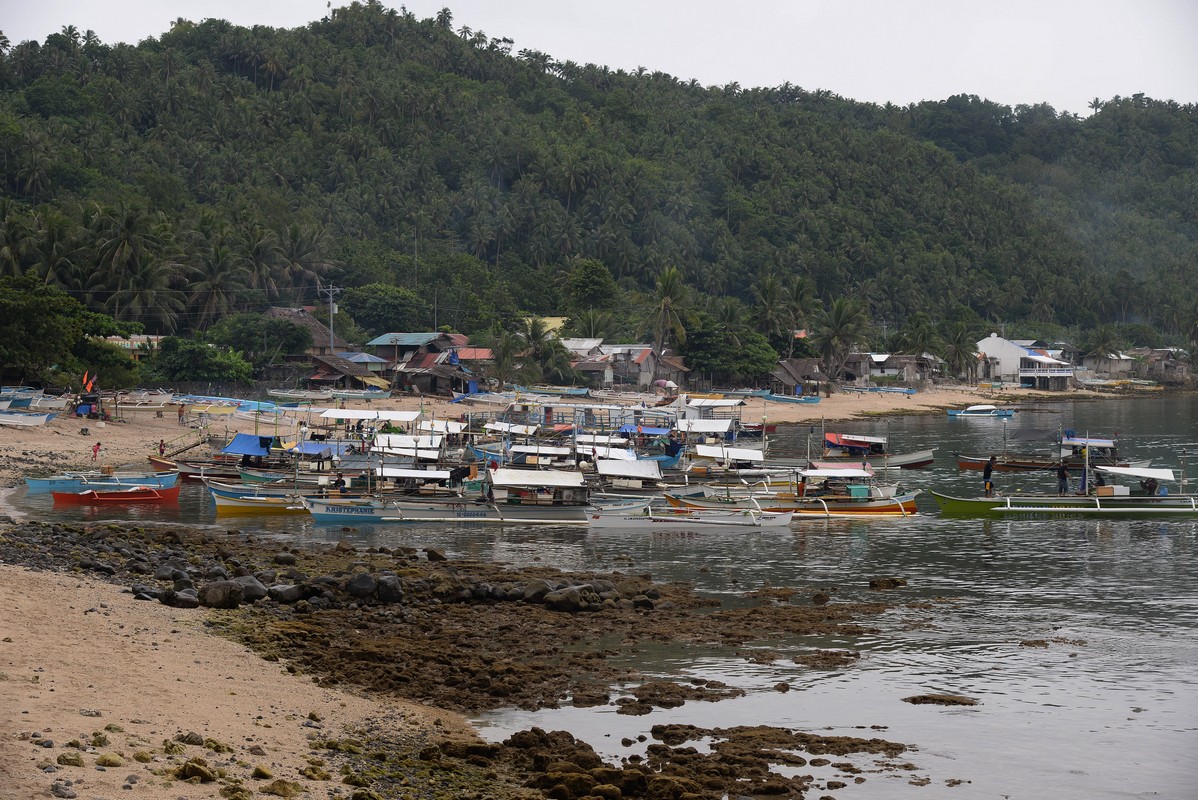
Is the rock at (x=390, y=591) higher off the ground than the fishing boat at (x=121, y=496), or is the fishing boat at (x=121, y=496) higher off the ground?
the fishing boat at (x=121, y=496)

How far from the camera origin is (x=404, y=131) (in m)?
186

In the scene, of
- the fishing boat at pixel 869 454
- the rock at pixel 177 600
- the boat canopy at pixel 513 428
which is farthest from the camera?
the fishing boat at pixel 869 454

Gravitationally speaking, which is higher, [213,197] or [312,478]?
[213,197]

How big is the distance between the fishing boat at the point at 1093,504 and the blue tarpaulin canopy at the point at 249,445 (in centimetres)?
2846

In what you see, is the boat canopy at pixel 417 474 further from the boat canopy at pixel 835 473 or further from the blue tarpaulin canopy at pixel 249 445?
the boat canopy at pixel 835 473

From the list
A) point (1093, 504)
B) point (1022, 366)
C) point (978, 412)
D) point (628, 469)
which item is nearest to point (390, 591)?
point (628, 469)

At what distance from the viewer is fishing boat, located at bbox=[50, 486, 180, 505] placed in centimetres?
4375

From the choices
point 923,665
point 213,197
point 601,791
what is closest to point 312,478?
point 923,665

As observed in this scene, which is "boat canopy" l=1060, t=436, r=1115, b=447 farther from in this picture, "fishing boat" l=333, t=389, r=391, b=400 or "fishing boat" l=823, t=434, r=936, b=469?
"fishing boat" l=333, t=389, r=391, b=400

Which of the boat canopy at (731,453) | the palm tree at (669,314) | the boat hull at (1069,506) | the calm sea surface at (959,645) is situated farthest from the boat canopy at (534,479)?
the palm tree at (669,314)

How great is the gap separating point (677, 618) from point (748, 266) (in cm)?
15327

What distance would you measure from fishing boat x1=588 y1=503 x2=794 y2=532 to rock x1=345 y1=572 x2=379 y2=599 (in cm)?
1561

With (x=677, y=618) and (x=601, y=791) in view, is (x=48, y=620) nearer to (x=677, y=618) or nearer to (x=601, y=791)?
(x=601, y=791)

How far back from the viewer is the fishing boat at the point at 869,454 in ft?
210
